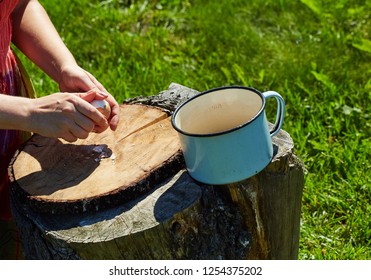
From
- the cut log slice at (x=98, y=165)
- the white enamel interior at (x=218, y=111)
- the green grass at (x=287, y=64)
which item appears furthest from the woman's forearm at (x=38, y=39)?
the green grass at (x=287, y=64)

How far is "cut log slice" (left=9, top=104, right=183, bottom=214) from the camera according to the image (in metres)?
2.05

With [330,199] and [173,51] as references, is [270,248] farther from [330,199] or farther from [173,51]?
[173,51]

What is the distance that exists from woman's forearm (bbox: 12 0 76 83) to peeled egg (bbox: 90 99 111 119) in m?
0.26

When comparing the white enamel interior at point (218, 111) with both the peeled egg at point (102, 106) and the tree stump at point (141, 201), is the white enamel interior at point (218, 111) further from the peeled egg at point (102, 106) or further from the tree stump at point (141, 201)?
the peeled egg at point (102, 106)

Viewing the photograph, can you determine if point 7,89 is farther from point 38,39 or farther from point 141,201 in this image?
point 141,201

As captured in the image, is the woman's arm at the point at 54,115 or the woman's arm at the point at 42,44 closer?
the woman's arm at the point at 54,115

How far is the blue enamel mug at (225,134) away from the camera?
6.45ft

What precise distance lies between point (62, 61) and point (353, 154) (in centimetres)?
141

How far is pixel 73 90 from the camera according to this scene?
92.4 inches

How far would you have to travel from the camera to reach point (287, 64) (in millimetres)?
3771

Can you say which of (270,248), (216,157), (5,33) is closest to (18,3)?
(5,33)

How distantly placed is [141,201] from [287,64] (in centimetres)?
189
